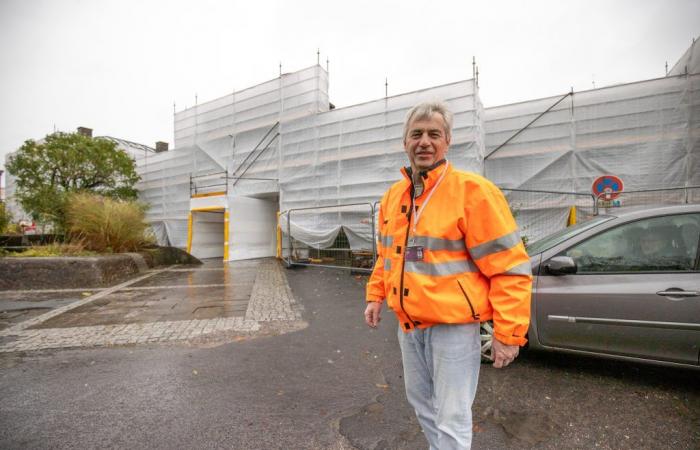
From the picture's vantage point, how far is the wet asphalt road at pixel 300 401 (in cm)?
215

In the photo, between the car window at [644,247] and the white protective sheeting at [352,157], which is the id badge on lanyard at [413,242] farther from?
the white protective sheeting at [352,157]

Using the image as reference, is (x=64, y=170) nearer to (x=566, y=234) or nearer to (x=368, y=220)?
(x=368, y=220)

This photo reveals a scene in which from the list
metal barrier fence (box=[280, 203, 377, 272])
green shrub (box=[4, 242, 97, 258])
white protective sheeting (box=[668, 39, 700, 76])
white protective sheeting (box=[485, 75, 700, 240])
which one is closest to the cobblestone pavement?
green shrub (box=[4, 242, 97, 258])

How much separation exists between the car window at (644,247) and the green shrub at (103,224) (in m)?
11.0

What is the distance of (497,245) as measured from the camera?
1346mm

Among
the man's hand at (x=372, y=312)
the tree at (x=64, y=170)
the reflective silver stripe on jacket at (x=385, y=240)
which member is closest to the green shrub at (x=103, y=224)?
the tree at (x=64, y=170)

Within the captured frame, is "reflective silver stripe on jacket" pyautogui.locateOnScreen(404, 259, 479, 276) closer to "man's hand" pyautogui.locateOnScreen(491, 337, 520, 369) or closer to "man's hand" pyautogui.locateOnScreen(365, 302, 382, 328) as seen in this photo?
"man's hand" pyautogui.locateOnScreen(491, 337, 520, 369)

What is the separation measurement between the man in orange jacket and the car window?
6.98ft

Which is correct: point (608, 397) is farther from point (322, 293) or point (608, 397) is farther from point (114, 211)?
point (114, 211)

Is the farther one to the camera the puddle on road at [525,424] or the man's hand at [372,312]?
the puddle on road at [525,424]

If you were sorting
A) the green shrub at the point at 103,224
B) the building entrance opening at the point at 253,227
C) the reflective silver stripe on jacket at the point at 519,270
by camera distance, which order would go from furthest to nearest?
the building entrance opening at the point at 253,227, the green shrub at the point at 103,224, the reflective silver stripe on jacket at the point at 519,270

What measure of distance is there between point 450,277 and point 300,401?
6.23 ft

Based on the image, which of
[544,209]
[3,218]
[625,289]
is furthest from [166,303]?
[3,218]

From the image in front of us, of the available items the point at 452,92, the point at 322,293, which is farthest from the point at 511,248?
the point at 452,92
